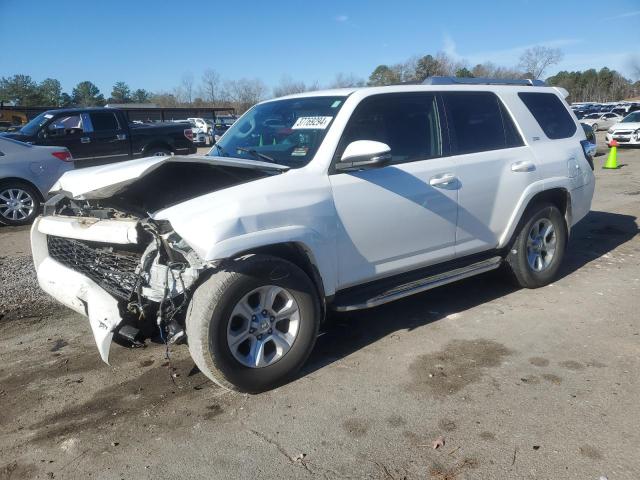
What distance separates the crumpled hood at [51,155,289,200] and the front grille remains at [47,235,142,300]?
1.27 feet

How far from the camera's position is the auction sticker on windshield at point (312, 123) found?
389cm

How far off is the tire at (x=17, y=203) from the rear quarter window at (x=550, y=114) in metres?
7.85

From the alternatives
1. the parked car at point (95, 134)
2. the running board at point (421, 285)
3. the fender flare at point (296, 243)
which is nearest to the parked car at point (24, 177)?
the parked car at point (95, 134)

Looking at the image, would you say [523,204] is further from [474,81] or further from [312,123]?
[312,123]

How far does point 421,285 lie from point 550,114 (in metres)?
2.56

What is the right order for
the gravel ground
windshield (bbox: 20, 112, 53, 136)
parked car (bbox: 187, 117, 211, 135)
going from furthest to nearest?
parked car (bbox: 187, 117, 211, 135) < windshield (bbox: 20, 112, 53, 136) < the gravel ground

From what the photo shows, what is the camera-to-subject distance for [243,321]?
132 inches

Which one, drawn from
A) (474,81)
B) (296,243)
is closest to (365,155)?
(296,243)

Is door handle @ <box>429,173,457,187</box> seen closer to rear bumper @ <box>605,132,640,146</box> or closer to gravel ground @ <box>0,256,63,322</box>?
gravel ground @ <box>0,256,63,322</box>

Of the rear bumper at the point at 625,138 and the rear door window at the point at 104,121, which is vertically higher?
the rear door window at the point at 104,121

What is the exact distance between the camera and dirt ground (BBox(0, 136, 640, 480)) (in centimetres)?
272

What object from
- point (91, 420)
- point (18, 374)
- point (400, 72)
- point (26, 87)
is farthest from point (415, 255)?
point (26, 87)

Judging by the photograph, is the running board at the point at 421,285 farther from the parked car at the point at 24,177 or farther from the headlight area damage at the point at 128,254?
the parked car at the point at 24,177

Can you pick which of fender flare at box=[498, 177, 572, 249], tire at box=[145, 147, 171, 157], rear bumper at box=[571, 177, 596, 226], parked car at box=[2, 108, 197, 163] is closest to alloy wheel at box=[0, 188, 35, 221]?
parked car at box=[2, 108, 197, 163]
